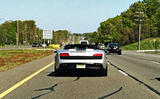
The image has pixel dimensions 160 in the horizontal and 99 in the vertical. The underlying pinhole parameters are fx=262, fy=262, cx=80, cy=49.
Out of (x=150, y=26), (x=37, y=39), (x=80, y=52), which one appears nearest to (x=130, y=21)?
(x=150, y=26)

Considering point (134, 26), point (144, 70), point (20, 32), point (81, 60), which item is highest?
point (134, 26)

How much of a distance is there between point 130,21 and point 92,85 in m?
96.8

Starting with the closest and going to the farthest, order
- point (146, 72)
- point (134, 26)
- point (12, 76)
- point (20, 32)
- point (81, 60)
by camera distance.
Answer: point (81, 60)
point (12, 76)
point (146, 72)
point (134, 26)
point (20, 32)

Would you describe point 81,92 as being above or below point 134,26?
below

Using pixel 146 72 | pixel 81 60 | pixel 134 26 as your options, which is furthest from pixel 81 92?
pixel 134 26

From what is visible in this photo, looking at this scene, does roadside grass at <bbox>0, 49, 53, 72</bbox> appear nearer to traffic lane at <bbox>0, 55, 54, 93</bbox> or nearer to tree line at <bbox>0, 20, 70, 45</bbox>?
traffic lane at <bbox>0, 55, 54, 93</bbox>

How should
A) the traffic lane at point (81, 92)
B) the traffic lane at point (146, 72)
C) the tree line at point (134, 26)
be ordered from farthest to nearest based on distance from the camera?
the tree line at point (134, 26), the traffic lane at point (146, 72), the traffic lane at point (81, 92)

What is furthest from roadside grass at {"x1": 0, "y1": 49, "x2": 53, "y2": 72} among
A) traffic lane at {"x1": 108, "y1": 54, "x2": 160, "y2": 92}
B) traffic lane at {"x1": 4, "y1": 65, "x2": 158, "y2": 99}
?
traffic lane at {"x1": 108, "y1": 54, "x2": 160, "y2": 92}

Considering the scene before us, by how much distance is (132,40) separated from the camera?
307 ft

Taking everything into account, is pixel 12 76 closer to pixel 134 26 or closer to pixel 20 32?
pixel 134 26

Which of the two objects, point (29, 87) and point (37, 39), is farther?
point (37, 39)

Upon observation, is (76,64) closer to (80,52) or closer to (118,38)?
(80,52)

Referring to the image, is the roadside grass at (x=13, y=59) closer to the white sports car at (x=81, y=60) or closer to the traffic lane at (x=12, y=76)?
the traffic lane at (x=12, y=76)

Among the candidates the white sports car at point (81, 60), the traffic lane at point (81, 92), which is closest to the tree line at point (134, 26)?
the white sports car at point (81, 60)
